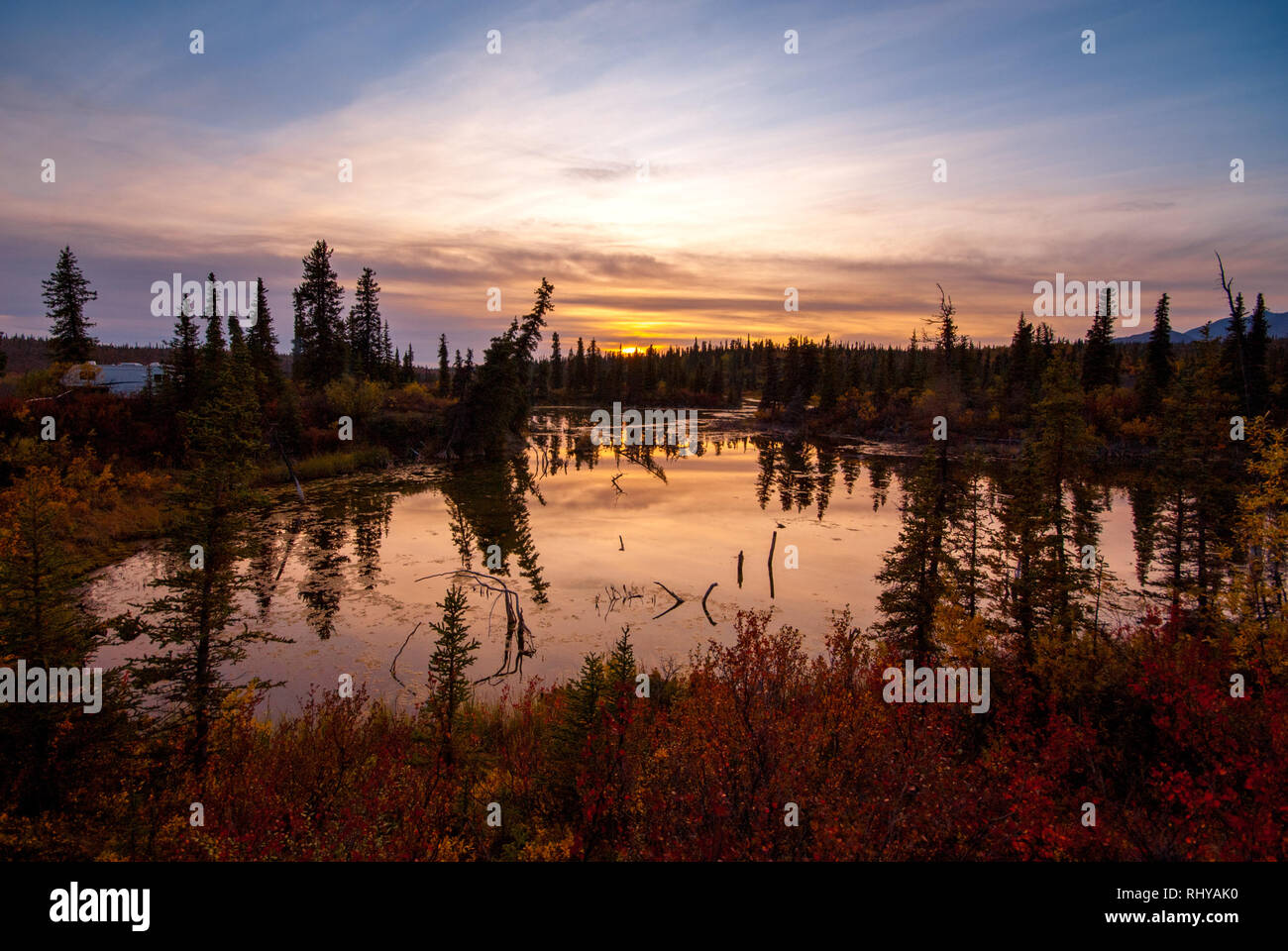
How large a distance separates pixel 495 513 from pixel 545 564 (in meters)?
10.5

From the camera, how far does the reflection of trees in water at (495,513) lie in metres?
28.5

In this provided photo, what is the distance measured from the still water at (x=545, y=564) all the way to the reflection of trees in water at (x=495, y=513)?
0.14 m

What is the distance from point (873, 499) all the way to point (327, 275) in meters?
57.3

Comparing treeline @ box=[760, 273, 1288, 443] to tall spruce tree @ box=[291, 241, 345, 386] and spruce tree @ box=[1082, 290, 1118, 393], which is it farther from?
tall spruce tree @ box=[291, 241, 345, 386]

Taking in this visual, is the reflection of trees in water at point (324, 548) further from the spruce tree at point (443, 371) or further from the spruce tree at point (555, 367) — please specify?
the spruce tree at point (555, 367)

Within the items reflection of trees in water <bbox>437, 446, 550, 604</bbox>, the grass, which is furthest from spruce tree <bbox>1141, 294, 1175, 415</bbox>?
the grass

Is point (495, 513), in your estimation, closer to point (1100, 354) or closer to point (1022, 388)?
point (1022, 388)

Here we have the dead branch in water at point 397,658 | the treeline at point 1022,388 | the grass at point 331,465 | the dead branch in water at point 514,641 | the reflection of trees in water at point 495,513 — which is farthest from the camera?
the treeline at point 1022,388

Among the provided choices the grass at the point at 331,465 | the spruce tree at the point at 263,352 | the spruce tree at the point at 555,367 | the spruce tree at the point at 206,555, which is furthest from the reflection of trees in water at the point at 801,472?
the spruce tree at the point at 555,367

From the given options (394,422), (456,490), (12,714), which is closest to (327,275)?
(394,422)

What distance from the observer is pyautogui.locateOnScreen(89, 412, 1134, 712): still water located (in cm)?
1992

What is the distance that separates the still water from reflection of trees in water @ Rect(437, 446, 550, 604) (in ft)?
0.47

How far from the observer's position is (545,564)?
28500 mm

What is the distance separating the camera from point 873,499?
44344 millimetres
